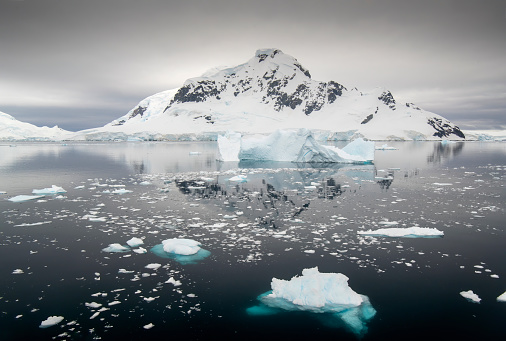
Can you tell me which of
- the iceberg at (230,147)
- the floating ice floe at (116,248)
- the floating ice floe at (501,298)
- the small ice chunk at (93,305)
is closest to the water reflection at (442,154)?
the iceberg at (230,147)

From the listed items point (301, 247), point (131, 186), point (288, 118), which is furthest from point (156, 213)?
point (288, 118)

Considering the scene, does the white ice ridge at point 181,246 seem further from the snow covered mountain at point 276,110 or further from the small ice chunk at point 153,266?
the snow covered mountain at point 276,110

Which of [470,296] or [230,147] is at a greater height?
[230,147]

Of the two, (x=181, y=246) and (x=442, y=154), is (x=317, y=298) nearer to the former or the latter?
(x=181, y=246)

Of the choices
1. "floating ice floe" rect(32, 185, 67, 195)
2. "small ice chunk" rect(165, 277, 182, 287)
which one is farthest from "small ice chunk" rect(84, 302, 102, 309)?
"floating ice floe" rect(32, 185, 67, 195)

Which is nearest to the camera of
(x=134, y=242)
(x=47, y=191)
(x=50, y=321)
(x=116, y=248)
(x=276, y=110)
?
(x=50, y=321)

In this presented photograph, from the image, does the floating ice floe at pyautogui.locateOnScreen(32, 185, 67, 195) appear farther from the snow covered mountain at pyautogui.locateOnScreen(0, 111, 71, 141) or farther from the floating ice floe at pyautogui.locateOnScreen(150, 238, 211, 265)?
the snow covered mountain at pyautogui.locateOnScreen(0, 111, 71, 141)

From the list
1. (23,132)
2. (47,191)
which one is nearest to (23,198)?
(47,191)
